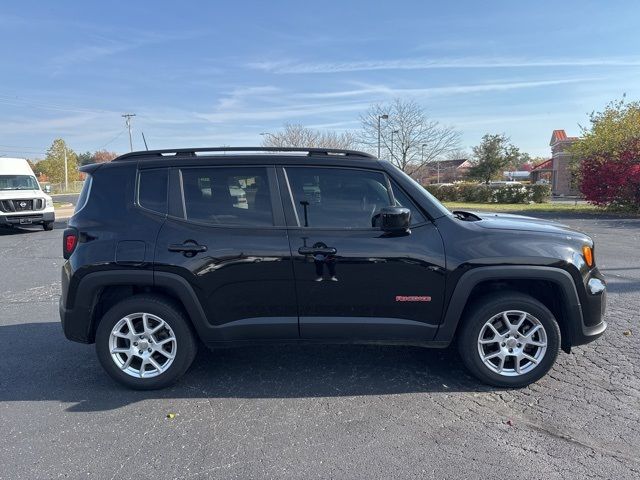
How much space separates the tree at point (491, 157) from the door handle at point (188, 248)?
53.8 meters

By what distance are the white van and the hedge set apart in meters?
22.7

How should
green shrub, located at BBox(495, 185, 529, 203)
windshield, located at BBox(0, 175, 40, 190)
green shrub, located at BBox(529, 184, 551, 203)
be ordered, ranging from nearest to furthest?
windshield, located at BBox(0, 175, 40, 190)
green shrub, located at BBox(529, 184, 551, 203)
green shrub, located at BBox(495, 185, 529, 203)

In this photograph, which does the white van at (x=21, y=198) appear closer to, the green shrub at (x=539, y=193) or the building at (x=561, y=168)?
the green shrub at (x=539, y=193)

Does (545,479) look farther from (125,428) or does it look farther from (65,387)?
(65,387)

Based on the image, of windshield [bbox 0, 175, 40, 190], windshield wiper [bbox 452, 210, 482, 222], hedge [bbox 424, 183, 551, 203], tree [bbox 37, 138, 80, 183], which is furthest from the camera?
tree [bbox 37, 138, 80, 183]

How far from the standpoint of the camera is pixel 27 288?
23.8 feet

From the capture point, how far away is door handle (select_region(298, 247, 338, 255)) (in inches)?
137

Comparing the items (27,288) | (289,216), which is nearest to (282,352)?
(289,216)

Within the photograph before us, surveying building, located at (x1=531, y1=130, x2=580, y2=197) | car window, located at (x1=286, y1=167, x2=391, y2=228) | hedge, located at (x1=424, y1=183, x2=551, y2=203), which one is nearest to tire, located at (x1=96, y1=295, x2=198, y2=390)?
car window, located at (x1=286, y1=167, x2=391, y2=228)

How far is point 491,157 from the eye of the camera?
5231 cm

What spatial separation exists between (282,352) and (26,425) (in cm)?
212


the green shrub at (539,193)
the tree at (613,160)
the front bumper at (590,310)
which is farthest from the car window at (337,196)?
the green shrub at (539,193)

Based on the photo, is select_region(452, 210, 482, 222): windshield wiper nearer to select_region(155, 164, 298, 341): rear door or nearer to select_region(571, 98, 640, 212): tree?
select_region(155, 164, 298, 341): rear door

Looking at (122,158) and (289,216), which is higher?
(122,158)
